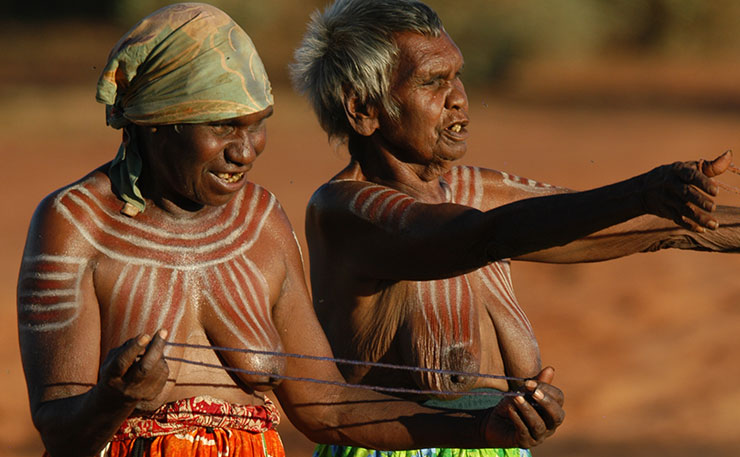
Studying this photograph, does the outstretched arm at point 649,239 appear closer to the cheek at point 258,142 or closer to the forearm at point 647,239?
the forearm at point 647,239

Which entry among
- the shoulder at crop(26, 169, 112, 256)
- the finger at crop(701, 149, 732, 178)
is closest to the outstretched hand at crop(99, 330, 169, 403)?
the shoulder at crop(26, 169, 112, 256)

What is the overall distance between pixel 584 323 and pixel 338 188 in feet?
28.2

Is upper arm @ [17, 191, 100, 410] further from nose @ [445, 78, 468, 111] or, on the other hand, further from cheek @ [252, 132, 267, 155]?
nose @ [445, 78, 468, 111]

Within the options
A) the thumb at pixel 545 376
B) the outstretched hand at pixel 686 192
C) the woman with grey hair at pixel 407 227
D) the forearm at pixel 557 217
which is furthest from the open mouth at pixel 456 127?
the thumb at pixel 545 376

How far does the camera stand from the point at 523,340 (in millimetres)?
4234

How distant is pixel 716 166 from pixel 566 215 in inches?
17.4

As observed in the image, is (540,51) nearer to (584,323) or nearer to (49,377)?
(584,323)

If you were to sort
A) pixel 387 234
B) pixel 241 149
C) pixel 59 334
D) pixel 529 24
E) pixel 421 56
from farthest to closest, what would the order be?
pixel 529 24 < pixel 421 56 < pixel 387 234 < pixel 241 149 < pixel 59 334

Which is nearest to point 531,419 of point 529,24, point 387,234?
point 387,234

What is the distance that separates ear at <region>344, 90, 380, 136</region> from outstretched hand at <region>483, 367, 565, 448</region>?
1.30 m

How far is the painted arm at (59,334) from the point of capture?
308cm

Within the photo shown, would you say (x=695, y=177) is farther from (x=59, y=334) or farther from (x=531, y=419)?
(x=59, y=334)

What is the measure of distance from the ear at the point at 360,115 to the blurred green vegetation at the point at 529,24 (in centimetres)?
2065

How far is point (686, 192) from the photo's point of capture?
10.6ft
